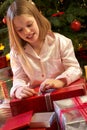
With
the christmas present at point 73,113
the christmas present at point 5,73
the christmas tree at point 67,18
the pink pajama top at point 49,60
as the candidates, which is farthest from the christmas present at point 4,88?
the christmas present at point 73,113

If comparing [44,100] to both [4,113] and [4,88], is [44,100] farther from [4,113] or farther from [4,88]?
[4,88]

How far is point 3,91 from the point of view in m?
1.52

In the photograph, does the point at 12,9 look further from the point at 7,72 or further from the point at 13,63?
the point at 7,72

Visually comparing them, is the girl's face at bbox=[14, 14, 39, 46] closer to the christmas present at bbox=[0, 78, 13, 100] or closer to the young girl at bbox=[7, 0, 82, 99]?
the young girl at bbox=[7, 0, 82, 99]

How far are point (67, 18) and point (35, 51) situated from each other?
1.36 feet

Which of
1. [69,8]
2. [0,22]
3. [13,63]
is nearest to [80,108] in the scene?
[13,63]

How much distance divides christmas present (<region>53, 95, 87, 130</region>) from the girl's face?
0.42m

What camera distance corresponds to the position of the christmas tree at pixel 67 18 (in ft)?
5.09

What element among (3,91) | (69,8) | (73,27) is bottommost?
(3,91)

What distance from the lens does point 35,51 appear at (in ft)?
4.08

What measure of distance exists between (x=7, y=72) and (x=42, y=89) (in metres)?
0.76

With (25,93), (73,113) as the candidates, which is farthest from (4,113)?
(73,113)

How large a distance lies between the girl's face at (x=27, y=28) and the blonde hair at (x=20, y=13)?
23mm

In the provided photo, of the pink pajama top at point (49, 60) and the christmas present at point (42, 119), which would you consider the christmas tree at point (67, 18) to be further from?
the christmas present at point (42, 119)
